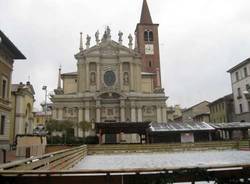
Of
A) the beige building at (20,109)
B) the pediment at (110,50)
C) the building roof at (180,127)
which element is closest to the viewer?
the beige building at (20,109)

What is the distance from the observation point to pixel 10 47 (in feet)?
92.1

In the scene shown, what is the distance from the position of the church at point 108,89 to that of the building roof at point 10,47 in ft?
97.8

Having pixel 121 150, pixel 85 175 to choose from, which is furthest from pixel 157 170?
pixel 121 150

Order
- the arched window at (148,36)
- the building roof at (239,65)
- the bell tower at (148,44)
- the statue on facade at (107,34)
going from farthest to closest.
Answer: the arched window at (148,36)
the bell tower at (148,44)
the statue on facade at (107,34)
the building roof at (239,65)

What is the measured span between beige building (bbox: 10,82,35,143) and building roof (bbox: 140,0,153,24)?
143 ft

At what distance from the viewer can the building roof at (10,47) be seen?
2564 cm

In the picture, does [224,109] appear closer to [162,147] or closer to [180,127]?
[180,127]

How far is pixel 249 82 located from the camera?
53.6 m

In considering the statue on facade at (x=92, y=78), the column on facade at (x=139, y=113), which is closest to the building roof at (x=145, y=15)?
the statue on facade at (x=92, y=78)

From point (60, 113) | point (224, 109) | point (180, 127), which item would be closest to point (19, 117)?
point (60, 113)

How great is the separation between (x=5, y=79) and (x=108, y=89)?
34.4 meters

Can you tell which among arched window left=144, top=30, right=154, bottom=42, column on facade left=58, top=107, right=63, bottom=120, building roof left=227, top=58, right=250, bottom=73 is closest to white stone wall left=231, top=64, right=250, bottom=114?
building roof left=227, top=58, right=250, bottom=73

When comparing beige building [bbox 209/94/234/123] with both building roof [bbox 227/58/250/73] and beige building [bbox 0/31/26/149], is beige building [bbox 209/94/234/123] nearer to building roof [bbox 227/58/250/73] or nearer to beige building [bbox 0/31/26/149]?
building roof [bbox 227/58/250/73]

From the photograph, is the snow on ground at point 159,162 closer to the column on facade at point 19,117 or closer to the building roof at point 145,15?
the column on facade at point 19,117
